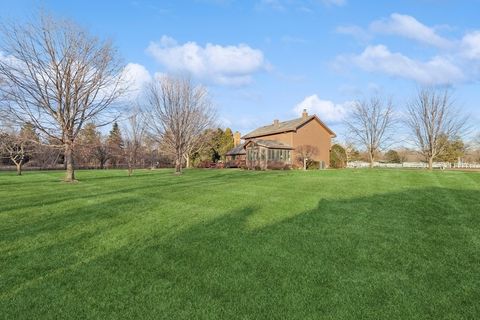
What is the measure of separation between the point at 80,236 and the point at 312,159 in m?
35.2

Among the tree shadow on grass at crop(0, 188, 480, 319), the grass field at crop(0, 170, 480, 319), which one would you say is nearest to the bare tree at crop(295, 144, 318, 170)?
the grass field at crop(0, 170, 480, 319)

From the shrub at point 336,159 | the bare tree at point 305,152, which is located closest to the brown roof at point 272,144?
the bare tree at point 305,152

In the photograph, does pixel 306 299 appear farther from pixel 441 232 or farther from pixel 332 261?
pixel 441 232

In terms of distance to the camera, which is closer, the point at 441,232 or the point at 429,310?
the point at 429,310

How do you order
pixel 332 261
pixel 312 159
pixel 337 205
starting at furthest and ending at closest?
pixel 312 159 → pixel 337 205 → pixel 332 261

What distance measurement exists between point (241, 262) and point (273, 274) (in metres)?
0.62

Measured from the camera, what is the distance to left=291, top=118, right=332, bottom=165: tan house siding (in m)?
39.6

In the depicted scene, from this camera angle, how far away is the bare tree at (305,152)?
37925 millimetres

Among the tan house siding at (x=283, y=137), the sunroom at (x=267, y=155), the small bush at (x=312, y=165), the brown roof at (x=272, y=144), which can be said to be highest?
the tan house siding at (x=283, y=137)

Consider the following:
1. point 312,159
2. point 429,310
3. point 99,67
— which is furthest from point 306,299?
point 312,159

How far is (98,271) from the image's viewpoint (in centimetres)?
451

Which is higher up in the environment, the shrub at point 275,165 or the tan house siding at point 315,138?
the tan house siding at point 315,138

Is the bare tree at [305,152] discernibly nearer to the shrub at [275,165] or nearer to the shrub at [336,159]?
the shrub at [275,165]

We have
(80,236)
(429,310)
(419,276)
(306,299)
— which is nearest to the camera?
(429,310)
